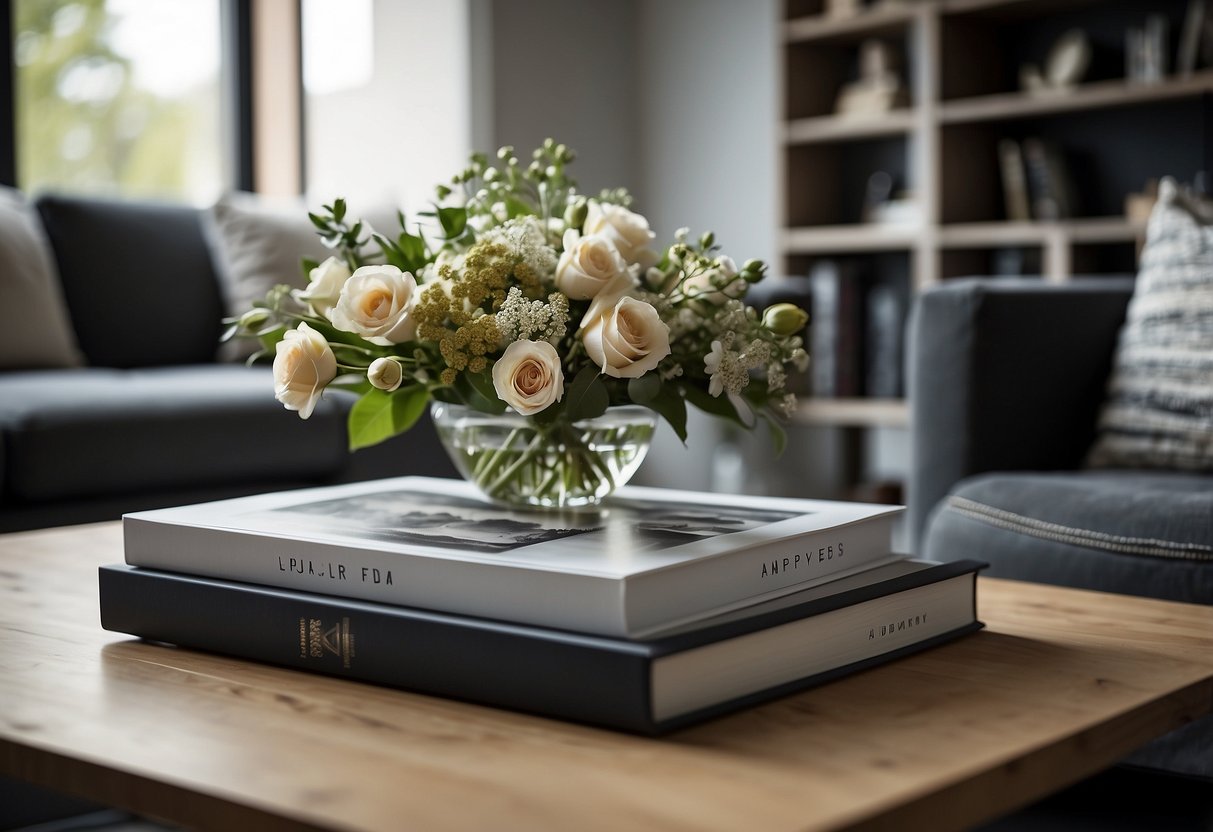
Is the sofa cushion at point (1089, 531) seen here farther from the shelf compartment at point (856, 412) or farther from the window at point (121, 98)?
the window at point (121, 98)

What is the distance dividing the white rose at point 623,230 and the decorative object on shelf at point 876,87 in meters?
2.82

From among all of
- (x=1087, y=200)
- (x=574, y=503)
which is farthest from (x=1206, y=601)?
(x=1087, y=200)

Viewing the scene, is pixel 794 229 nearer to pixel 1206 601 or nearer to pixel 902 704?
pixel 1206 601

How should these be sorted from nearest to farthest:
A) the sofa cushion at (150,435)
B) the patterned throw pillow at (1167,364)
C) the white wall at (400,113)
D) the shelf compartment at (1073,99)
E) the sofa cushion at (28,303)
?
the patterned throw pillow at (1167,364), the sofa cushion at (150,435), the sofa cushion at (28,303), the shelf compartment at (1073,99), the white wall at (400,113)

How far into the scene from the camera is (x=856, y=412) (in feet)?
11.8

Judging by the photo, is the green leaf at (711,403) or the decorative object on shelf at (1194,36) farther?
the decorative object on shelf at (1194,36)

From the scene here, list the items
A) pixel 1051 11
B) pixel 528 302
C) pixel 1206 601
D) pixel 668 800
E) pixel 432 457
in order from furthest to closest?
pixel 1051 11
pixel 432 457
pixel 1206 601
pixel 528 302
pixel 668 800

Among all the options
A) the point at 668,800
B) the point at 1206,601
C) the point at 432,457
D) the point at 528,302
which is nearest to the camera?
the point at 668,800

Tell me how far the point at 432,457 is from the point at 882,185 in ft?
5.67

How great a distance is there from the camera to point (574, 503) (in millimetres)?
1010

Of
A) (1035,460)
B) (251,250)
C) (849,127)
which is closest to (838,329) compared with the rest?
(849,127)

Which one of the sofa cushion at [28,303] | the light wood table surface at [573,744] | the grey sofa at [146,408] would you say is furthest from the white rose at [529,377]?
the sofa cushion at [28,303]

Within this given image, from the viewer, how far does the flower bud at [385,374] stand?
89cm

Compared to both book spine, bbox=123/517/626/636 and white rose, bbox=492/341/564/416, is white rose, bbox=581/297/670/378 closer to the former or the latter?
white rose, bbox=492/341/564/416
